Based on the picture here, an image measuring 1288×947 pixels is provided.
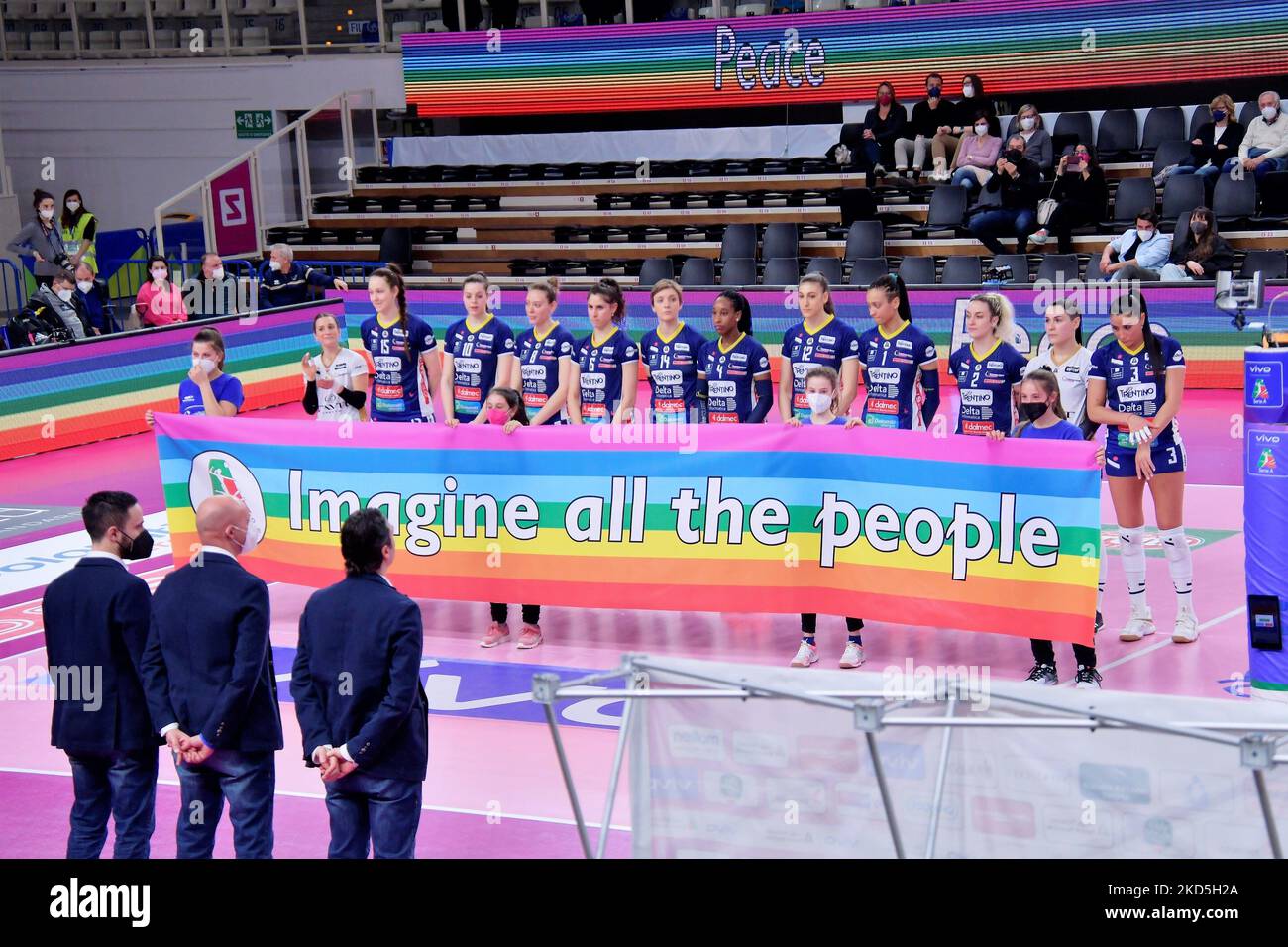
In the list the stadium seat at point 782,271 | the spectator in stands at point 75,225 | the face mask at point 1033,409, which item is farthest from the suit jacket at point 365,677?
the spectator in stands at point 75,225

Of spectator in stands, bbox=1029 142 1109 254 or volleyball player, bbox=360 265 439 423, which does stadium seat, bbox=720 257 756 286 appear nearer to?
spectator in stands, bbox=1029 142 1109 254

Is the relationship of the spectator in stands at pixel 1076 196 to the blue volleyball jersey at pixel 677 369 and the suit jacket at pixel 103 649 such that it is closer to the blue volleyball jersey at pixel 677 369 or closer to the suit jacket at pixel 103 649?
the blue volleyball jersey at pixel 677 369

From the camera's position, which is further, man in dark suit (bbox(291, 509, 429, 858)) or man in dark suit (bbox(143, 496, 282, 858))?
man in dark suit (bbox(143, 496, 282, 858))

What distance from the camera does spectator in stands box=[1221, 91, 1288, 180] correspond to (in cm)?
1812

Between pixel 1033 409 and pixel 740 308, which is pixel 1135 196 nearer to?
pixel 740 308

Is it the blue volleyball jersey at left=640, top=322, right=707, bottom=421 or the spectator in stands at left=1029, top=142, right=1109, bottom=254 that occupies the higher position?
the spectator in stands at left=1029, top=142, right=1109, bottom=254

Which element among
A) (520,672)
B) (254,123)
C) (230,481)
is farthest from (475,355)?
(254,123)

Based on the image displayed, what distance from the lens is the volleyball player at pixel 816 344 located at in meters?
9.99

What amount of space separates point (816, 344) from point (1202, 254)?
8475 millimetres

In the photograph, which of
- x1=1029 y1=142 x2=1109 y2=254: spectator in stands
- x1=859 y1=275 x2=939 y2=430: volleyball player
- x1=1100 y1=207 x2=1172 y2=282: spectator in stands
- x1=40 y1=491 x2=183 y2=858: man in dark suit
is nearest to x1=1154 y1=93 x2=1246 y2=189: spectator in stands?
x1=1029 y1=142 x2=1109 y2=254: spectator in stands

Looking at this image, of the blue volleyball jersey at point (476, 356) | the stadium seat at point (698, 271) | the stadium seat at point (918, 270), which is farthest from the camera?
the stadium seat at point (698, 271)

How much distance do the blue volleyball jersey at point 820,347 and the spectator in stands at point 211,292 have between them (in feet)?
36.5

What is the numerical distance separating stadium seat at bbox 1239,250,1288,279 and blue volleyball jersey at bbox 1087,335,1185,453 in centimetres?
828

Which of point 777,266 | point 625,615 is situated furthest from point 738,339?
point 777,266
